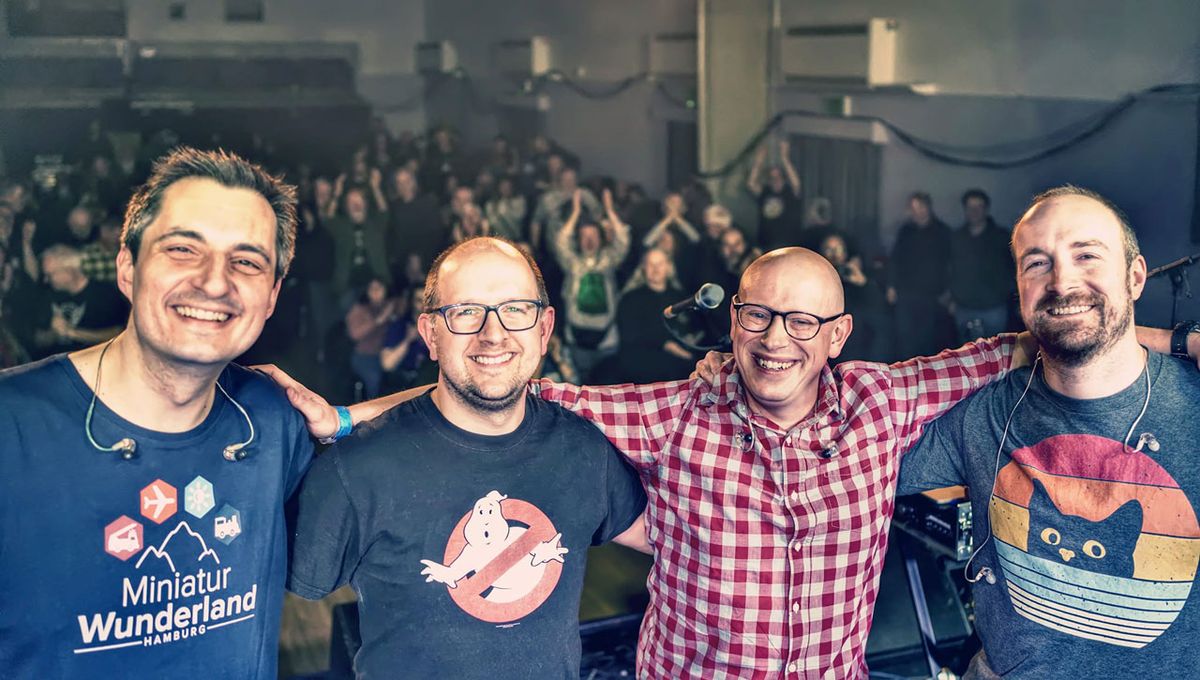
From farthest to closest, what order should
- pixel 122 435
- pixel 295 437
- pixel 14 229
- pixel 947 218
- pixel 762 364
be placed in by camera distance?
pixel 947 218
pixel 14 229
pixel 762 364
pixel 295 437
pixel 122 435

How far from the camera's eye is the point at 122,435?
1783 millimetres

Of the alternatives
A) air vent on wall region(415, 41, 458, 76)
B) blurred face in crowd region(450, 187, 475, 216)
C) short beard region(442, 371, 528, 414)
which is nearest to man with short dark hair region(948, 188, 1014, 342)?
blurred face in crowd region(450, 187, 475, 216)

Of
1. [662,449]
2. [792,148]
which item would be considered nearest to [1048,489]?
[662,449]

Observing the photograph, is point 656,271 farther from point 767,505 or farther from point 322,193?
point 767,505

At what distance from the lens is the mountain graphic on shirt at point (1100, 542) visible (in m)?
2.00

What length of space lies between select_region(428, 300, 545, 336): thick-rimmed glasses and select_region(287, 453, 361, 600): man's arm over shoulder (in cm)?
32

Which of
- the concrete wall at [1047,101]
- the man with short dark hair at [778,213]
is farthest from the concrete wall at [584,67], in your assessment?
the concrete wall at [1047,101]

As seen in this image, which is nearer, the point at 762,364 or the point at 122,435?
the point at 122,435

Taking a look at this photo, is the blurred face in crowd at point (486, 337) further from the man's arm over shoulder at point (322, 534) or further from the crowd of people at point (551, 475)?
the man's arm over shoulder at point (322, 534)

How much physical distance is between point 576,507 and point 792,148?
22.5ft

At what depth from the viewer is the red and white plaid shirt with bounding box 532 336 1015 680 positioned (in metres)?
2.13

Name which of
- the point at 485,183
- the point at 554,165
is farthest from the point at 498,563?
the point at 554,165

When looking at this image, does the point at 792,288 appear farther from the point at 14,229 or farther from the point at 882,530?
the point at 14,229

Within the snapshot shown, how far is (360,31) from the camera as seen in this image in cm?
1105
